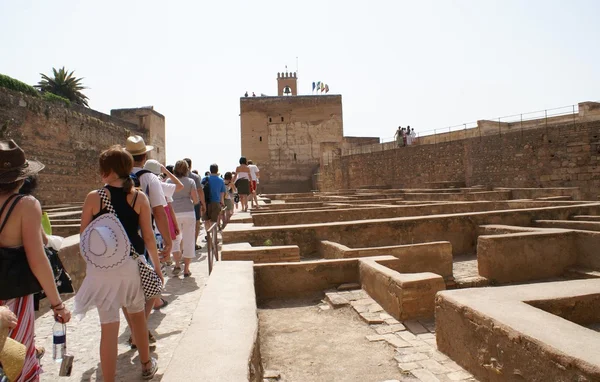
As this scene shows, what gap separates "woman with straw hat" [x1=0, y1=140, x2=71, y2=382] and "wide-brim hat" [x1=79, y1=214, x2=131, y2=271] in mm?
292

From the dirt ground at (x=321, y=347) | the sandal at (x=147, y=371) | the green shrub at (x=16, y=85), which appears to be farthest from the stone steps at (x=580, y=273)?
the green shrub at (x=16, y=85)

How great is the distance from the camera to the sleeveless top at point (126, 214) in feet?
8.88

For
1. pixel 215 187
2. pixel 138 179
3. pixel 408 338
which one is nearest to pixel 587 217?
pixel 408 338

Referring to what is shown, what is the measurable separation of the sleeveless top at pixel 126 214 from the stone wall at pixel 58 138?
16.6 m

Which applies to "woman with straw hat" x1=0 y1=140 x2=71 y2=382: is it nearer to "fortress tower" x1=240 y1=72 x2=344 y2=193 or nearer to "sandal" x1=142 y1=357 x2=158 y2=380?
"sandal" x1=142 y1=357 x2=158 y2=380

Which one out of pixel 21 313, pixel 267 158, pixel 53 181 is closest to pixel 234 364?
pixel 21 313

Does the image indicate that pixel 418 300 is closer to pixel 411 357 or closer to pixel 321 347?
pixel 411 357

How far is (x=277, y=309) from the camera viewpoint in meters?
4.43

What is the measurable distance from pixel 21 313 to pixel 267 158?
110 ft

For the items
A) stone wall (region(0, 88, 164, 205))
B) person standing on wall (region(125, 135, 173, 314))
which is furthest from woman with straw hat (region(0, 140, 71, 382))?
stone wall (region(0, 88, 164, 205))

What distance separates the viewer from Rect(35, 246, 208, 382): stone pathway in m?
3.05

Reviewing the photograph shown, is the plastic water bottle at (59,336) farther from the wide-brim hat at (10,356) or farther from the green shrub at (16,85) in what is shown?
the green shrub at (16,85)

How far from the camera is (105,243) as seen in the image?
253 centimetres

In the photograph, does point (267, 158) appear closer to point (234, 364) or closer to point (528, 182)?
point (528, 182)
